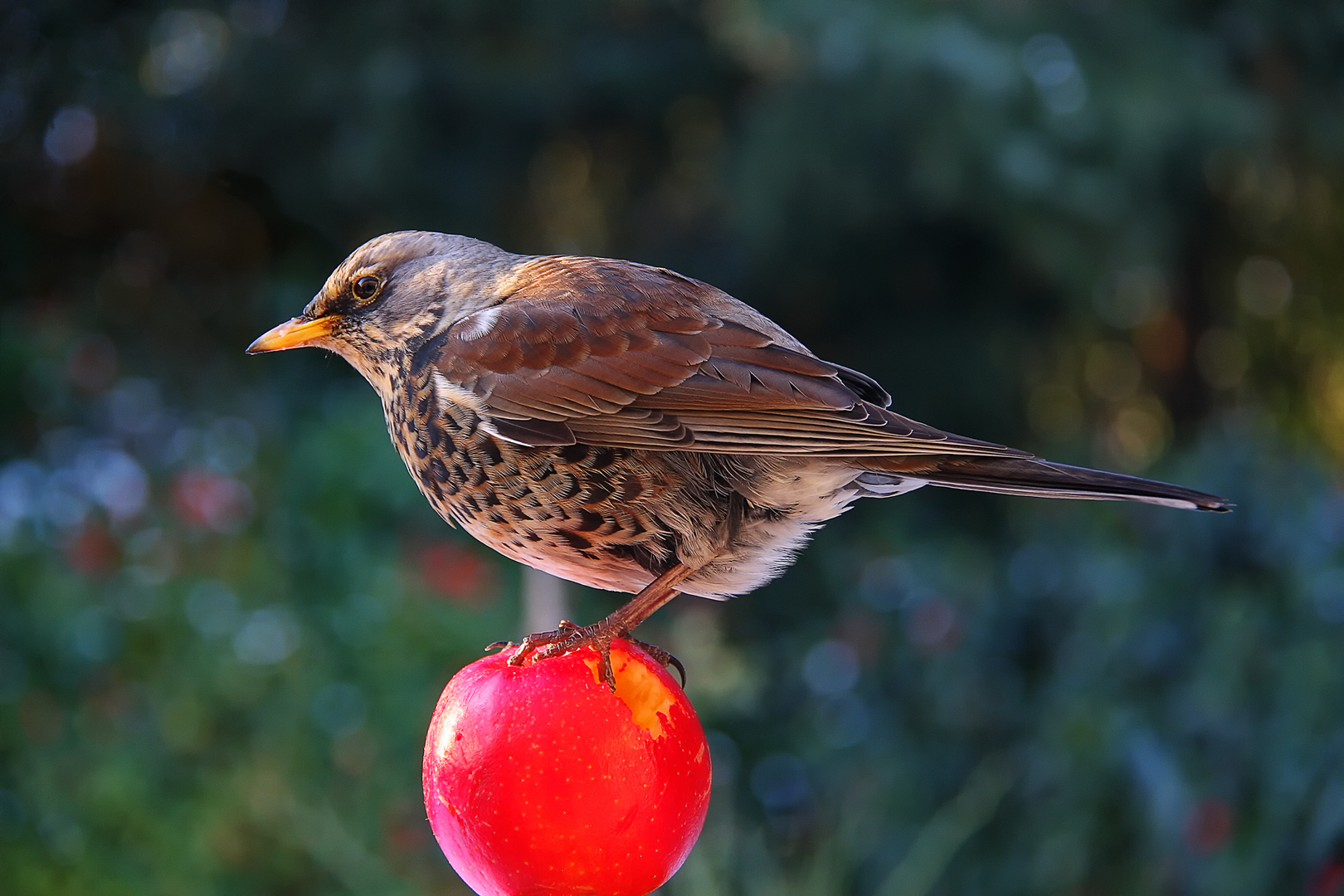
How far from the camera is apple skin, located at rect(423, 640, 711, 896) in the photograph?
1.37m

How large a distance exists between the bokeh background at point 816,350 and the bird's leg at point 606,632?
147cm

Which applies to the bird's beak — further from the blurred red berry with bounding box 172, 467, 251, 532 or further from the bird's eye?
the blurred red berry with bounding box 172, 467, 251, 532

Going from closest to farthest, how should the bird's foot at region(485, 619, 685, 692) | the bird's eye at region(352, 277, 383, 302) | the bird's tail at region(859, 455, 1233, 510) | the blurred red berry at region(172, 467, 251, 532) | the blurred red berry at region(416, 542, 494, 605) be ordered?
the bird's tail at region(859, 455, 1233, 510)
the bird's foot at region(485, 619, 685, 692)
the bird's eye at region(352, 277, 383, 302)
the blurred red berry at region(416, 542, 494, 605)
the blurred red berry at region(172, 467, 251, 532)

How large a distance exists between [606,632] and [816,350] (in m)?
3.73

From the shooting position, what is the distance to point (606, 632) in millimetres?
1510

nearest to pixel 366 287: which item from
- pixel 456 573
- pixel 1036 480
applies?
pixel 1036 480

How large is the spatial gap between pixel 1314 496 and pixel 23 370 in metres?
4.86

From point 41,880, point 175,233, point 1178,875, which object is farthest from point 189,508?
point 1178,875

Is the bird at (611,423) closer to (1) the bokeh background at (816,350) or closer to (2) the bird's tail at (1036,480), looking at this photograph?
(2) the bird's tail at (1036,480)

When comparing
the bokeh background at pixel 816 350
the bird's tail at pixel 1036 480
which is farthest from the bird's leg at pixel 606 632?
the bokeh background at pixel 816 350

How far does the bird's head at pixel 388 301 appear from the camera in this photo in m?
1.77

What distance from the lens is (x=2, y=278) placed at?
19.2ft

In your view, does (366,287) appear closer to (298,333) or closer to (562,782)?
(298,333)

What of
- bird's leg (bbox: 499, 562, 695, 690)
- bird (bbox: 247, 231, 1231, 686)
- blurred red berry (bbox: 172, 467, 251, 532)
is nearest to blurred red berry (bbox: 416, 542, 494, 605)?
blurred red berry (bbox: 172, 467, 251, 532)
